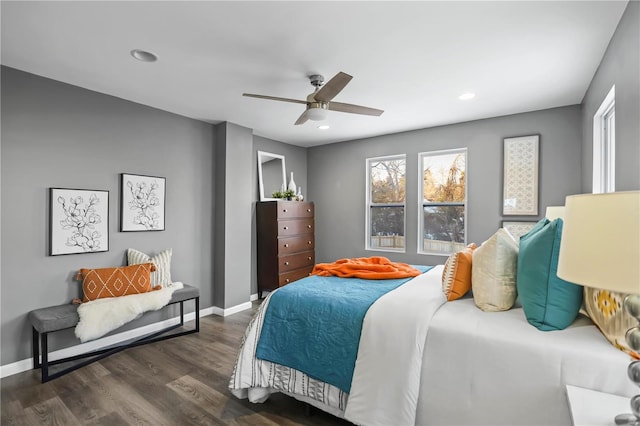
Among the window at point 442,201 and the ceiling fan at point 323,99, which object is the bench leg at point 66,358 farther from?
the window at point 442,201

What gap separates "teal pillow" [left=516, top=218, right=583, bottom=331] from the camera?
5.30 ft

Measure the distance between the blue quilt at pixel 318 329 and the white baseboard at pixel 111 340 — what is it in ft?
6.90

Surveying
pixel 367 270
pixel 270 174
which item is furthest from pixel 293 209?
pixel 367 270

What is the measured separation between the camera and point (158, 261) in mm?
3666

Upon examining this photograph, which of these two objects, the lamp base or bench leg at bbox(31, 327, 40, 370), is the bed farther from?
bench leg at bbox(31, 327, 40, 370)

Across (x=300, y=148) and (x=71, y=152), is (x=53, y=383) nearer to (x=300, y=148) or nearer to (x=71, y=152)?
(x=71, y=152)

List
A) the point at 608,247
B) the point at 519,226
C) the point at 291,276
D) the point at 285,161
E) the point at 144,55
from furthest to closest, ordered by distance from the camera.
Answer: the point at 285,161, the point at 291,276, the point at 519,226, the point at 144,55, the point at 608,247

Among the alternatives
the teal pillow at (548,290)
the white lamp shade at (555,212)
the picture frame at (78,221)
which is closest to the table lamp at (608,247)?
the teal pillow at (548,290)

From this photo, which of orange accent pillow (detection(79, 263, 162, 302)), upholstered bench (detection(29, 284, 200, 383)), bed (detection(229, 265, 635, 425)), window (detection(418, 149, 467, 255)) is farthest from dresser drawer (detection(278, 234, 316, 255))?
bed (detection(229, 265, 635, 425))

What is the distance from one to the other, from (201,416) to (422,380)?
146 cm

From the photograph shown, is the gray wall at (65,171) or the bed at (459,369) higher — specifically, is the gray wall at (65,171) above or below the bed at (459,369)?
above

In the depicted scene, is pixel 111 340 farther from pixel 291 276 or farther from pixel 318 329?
pixel 318 329

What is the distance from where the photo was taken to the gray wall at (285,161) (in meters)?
5.11

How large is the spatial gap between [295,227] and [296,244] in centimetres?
Answer: 27
